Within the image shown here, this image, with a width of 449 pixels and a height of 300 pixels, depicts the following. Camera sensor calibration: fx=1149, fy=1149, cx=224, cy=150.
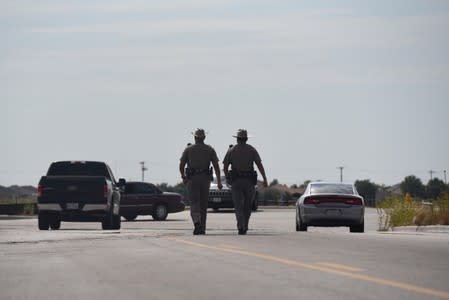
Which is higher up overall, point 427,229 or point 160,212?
point 160,212

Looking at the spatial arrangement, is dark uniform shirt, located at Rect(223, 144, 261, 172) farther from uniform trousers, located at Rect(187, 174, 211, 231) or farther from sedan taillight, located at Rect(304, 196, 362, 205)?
sedan taillight, located at Rect(304, 196, 362, 205)

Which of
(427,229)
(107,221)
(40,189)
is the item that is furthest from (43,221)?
(427,229)

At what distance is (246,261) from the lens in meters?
13.3

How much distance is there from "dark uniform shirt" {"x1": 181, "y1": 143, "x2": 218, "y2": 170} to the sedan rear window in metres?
6.37

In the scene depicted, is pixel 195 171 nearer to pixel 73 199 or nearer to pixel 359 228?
pixel 73 199

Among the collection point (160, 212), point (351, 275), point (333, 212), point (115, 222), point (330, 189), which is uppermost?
point (330, 189)

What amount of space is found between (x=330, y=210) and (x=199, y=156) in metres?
6.37

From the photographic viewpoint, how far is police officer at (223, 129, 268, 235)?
22.3 m

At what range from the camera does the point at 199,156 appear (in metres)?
22.0

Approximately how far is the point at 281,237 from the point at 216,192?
3214 centimetres

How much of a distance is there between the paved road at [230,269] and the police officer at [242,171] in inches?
160

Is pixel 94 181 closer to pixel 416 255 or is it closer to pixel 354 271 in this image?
pixel 416 255

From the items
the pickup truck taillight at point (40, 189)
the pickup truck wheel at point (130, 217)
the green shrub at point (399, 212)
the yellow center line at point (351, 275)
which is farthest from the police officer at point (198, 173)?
the pickup truck wheel at point (130, 217)

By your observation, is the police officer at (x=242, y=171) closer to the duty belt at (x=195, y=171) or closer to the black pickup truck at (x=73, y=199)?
the duty belt at (x=195, y=171)
